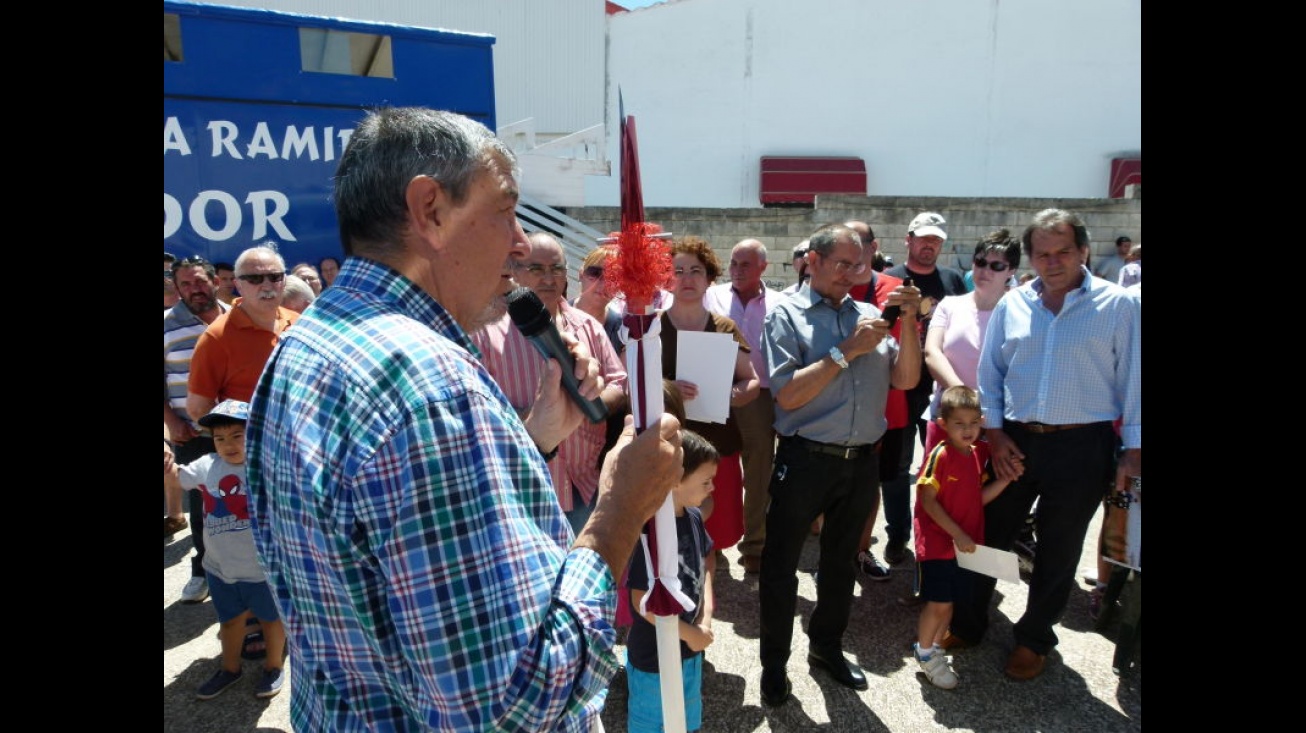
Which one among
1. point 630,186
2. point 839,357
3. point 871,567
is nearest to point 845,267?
point 839,357

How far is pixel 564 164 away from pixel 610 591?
1284 centimetres

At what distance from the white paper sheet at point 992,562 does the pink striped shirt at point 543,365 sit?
1.80m

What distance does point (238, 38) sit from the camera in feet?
19.8

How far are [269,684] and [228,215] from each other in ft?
12.4

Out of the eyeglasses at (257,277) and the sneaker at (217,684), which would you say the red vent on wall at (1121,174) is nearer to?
the eyeglasses at (257,277)

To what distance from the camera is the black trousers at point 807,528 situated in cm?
324

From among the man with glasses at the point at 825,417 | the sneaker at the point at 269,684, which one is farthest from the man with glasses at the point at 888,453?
the sneaker at the point at 269,684

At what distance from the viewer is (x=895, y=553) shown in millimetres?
4797

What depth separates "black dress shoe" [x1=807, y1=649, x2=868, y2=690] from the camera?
3.38 m

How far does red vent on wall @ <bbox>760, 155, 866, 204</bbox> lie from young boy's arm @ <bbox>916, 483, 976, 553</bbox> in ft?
61.9

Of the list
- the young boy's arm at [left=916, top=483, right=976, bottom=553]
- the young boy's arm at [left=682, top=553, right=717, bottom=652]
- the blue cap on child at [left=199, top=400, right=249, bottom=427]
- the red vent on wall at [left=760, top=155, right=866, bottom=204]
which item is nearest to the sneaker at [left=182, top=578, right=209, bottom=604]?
the blue cap on child at [left=199, top=400, right=249, bottom=427]

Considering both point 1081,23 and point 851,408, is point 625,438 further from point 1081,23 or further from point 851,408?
point 1081,23

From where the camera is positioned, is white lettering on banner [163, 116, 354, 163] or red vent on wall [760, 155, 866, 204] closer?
white lettering on banner [163, 116, 354, 163]

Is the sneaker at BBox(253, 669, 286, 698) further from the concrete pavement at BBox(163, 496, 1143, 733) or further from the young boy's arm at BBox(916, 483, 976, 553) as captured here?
the young boy's arm at BBox(916, 483, 976, 553)
